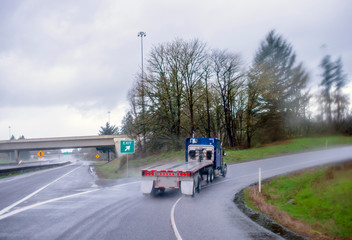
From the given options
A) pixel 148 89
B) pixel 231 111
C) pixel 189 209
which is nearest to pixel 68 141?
pixel 148 89

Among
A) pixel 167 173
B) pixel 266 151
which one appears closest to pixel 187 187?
pixel 167 173

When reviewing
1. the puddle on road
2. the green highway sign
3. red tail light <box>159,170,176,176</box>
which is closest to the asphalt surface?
the puddle on road

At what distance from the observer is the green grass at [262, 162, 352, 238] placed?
23.9 feet

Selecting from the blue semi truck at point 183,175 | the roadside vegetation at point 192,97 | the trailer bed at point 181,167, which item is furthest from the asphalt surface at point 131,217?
the roadside vegetation at point 192,97

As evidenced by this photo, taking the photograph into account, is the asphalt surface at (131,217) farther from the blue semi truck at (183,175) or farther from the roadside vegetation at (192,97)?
the roadside vegetation at (192,97)

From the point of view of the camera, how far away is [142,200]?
13.7m

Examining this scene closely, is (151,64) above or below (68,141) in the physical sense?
above

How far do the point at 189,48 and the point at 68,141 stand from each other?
130 feet

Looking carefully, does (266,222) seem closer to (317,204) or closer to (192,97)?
(317,204)

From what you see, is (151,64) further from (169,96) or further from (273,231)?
(273,231)

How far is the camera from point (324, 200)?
10648mm

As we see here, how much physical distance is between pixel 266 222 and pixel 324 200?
258cm

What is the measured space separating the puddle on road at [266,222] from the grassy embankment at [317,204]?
0.31 meters

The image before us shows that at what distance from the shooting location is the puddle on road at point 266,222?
26.6 ft
